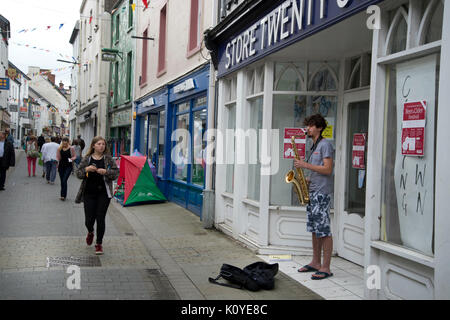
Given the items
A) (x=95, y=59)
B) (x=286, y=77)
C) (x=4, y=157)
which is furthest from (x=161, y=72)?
(x=95, y=59)

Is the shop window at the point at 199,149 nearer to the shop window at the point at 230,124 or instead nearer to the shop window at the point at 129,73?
the shop window at the point at 230,124

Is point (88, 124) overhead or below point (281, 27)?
below

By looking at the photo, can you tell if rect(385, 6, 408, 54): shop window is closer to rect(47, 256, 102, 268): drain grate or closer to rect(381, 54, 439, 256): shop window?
rect(381, 54, 439, 256): shop window

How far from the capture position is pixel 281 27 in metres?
6.20

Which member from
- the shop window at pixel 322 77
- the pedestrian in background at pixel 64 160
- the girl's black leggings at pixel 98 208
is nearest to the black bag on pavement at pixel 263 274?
the girl's black leggings at pixel 98 208

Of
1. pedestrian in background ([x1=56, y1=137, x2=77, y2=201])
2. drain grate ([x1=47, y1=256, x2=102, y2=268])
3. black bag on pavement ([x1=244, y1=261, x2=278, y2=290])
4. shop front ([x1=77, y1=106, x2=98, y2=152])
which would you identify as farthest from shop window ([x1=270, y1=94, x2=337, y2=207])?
shop front ([x1=77, y1=106, x2=98, y2=152])

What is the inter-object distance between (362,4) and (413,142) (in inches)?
58.6

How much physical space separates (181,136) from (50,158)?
581 cm

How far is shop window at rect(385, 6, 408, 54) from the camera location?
13.5ft

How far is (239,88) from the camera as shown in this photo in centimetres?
778

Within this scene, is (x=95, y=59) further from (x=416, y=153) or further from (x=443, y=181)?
(x=443, y=181)

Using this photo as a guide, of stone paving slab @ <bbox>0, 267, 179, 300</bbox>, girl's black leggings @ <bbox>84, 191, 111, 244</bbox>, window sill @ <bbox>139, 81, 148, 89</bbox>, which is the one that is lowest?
stone paving slab @ <bbox>0, 267, 179, 300</bbox>

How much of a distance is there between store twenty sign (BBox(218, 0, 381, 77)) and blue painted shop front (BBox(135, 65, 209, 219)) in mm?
1558

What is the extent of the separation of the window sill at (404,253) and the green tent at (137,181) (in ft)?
26.1
